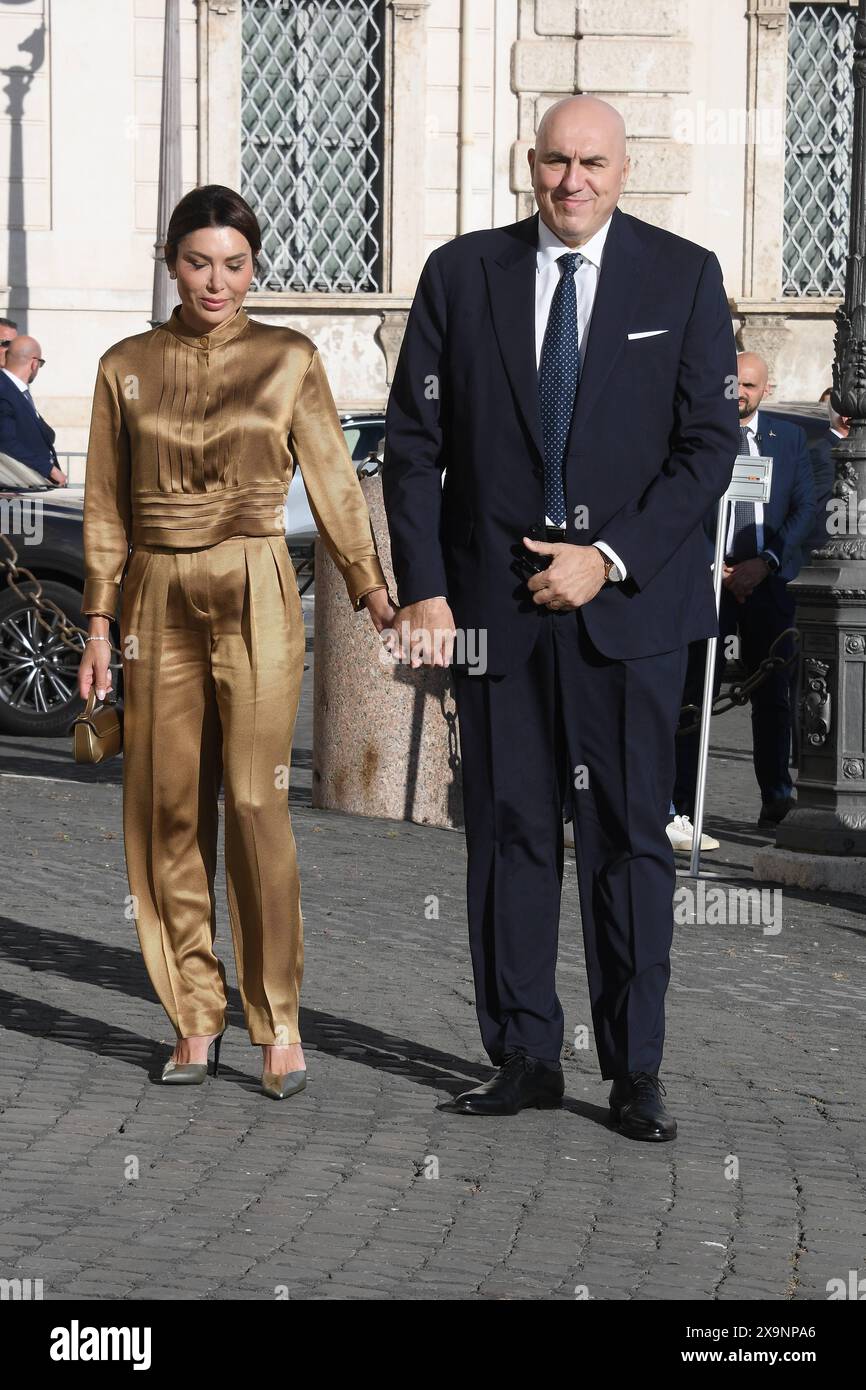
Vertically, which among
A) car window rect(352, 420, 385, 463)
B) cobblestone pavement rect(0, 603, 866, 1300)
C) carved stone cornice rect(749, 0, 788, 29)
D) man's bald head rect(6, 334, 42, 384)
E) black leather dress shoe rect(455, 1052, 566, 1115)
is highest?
carved stone cornice rect(749, 0, 788, 29)

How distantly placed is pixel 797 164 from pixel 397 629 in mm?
20229

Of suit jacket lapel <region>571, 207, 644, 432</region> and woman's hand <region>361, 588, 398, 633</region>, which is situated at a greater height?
suit jacket lapel <region>571, 207, 644, 432</region>

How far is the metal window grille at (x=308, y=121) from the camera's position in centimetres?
2339

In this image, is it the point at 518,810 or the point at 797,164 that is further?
the point at 797,164

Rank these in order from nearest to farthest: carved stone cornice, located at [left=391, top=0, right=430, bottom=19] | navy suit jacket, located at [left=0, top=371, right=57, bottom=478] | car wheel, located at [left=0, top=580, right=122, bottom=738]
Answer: car wheel, located at [left=0, top=580, right=122, bottom=738] < navy suit jacket, located at [left=0, top=371, right=57, bottom=478] < carved stone cornice, located at [left=391, top=0, right=430, bottom=19]

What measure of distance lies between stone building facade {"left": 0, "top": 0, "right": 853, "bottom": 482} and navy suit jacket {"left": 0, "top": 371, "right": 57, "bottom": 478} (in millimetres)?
8978

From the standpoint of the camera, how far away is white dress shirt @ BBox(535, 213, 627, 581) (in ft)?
17.3

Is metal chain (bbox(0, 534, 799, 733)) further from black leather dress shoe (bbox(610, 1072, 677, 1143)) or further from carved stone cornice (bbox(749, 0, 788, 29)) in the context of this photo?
carved stone cornice (bbox(749, 0, 788, 29))

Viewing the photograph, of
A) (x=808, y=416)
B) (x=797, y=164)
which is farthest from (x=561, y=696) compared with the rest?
(x=797, y=164)

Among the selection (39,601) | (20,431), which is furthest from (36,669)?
(20,431)

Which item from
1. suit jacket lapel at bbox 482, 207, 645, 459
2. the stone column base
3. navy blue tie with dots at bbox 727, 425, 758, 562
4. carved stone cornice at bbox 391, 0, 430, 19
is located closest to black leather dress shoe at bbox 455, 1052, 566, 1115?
suit jacket lapel at bbox 482, 207, 645, 459

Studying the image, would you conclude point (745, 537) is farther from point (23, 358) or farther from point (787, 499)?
point (23, 358)
